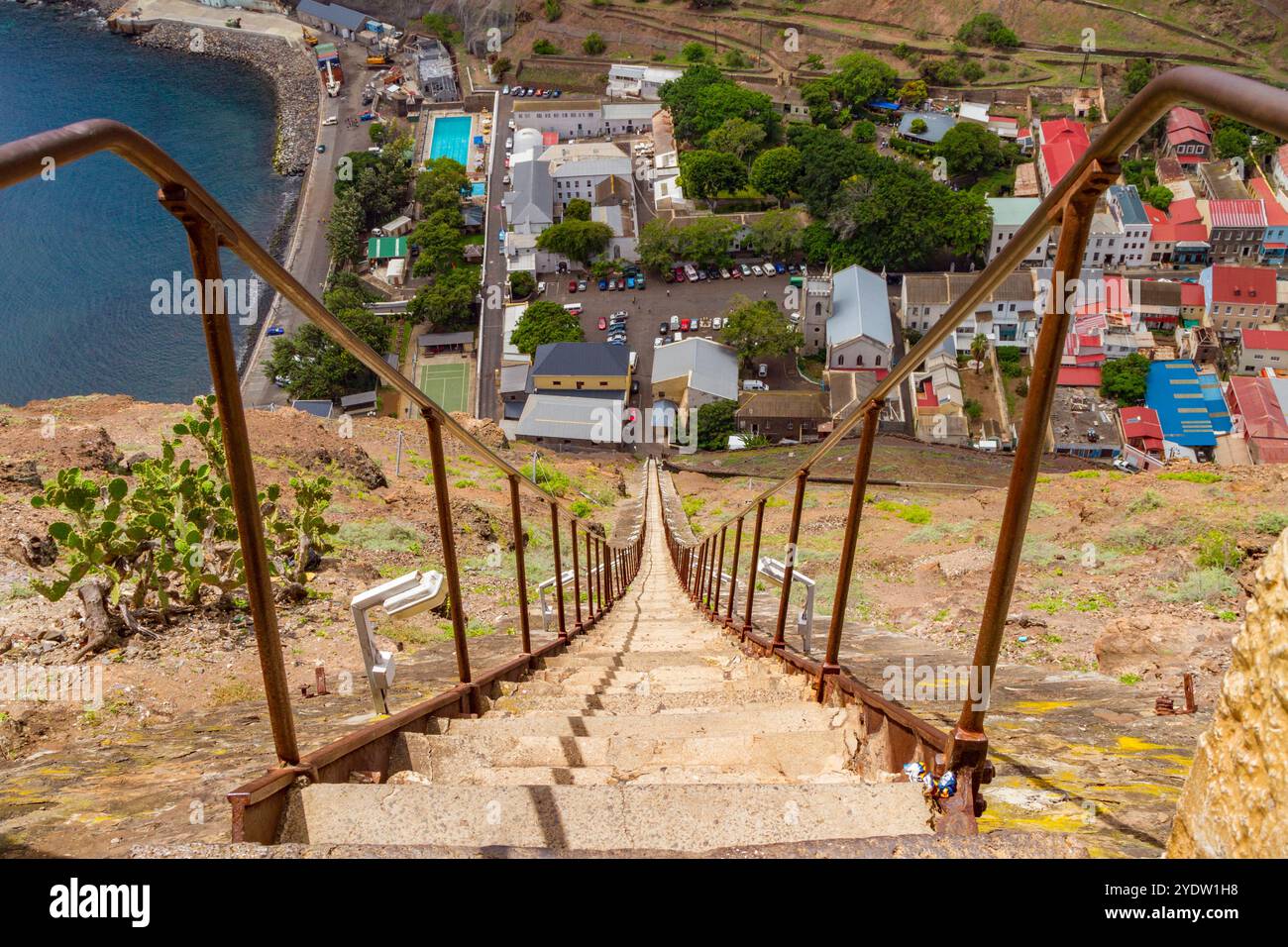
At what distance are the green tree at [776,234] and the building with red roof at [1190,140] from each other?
21.4m

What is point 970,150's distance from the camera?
2040 inches

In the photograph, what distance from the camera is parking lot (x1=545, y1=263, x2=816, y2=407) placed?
4203 centimetres

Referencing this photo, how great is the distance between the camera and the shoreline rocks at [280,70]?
54250mm

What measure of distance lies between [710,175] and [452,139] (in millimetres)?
16663

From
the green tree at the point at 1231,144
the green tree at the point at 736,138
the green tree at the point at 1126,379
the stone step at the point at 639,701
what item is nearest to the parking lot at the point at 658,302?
the green tree at the point at 736,138

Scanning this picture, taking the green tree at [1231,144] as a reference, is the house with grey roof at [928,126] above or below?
above

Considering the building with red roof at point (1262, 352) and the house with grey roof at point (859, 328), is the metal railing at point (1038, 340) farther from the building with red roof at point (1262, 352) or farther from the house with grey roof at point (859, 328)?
the building with red roof at point (1262, 352)

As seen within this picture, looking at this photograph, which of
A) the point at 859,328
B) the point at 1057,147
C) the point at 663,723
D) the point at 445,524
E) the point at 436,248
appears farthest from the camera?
the point at 1057,147

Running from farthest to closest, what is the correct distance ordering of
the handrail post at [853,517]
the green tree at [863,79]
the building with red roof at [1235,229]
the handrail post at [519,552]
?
the green tree at [863,79] < the building with red roof at [1235,229] < the handrail post at [519,552] < the handrail post at [853,517]

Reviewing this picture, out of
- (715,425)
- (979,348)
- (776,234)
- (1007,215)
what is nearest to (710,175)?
(776,234)

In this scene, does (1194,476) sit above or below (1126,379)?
below

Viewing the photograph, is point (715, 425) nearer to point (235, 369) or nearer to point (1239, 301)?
point (1239, 301)

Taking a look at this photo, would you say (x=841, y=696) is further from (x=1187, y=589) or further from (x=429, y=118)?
(x=429, y=118)
